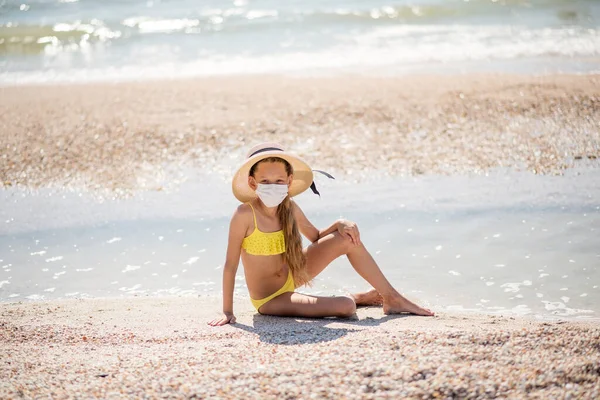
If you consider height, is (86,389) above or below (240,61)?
below

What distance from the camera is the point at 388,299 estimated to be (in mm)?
4695

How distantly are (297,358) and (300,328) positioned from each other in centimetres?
69

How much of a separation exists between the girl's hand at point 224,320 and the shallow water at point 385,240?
82 cm

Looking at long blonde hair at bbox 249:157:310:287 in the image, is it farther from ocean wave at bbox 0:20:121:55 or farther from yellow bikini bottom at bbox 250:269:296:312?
ocean wave at bbox 0:20:121:55

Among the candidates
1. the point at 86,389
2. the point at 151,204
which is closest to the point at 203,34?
the point at 151,204

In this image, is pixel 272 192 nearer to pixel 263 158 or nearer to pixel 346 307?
pixel 263 158

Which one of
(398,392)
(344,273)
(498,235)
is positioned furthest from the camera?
(498,235)

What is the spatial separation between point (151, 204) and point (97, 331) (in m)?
2.68

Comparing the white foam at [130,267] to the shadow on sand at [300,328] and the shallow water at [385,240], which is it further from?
the shadow on sand at [300,328]

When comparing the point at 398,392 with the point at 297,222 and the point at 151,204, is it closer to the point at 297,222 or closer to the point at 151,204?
the point at 297,222

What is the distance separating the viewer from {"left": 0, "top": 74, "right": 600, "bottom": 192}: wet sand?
25.4ft

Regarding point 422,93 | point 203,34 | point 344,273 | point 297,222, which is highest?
point 203,34

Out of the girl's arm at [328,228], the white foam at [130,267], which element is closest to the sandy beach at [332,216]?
the white foam at [130,267]

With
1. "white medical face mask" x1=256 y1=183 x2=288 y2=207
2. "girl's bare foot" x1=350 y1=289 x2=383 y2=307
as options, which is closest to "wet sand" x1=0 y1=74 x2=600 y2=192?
"girl's bare foot" x1=350 y1=289 x2=383 y2=307
